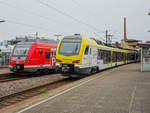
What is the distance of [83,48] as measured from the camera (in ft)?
44.7

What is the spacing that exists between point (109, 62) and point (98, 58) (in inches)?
188

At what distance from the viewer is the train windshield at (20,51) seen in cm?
1572

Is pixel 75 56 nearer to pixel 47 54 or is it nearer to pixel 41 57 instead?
pixel 41 57

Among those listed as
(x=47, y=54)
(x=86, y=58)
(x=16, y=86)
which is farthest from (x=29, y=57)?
(x=86, y=58)

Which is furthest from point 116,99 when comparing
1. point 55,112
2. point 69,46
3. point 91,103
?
point 69,46

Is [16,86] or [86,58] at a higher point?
[86,58]

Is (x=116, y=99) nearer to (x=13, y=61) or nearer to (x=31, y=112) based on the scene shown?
(x=31, y=112)

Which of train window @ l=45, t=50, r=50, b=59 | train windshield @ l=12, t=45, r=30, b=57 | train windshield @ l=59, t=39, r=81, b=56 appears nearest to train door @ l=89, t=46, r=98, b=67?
train windshield @ l=59, t=39, r=81, b=56

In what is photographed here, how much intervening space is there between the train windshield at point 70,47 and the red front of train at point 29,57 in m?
2.93

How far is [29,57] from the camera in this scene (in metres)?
15.5

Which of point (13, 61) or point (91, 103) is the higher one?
point (13, 61)

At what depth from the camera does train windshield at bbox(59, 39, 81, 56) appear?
13453 millimetres

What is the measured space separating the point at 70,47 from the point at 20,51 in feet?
15.0

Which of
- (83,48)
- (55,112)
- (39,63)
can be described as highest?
(83,48)
